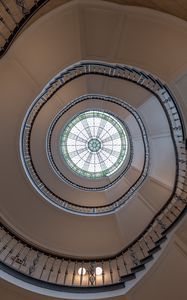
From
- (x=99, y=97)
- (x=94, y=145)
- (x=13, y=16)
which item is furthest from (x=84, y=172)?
(x=13, y=16)

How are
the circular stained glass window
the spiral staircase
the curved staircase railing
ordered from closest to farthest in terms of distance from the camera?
the curved staircase railing, the spiral staircase, the circular stained glass window

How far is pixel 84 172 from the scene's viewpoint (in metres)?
11.4

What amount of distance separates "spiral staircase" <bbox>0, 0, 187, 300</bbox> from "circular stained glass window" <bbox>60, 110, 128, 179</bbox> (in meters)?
0.62

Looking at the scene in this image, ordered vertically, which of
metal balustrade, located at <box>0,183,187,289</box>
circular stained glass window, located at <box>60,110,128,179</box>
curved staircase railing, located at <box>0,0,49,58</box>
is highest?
circular stained glass window, located at <box>60,110,128,179</box>

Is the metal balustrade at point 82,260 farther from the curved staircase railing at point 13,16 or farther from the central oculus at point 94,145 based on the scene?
the central oculus at point 94,145

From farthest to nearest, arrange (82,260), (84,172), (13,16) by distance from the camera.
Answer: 1. (84,172)
2. (82,260)
3. (13,16)

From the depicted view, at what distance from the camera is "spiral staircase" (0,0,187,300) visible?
442 cm

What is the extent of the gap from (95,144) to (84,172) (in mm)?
3109

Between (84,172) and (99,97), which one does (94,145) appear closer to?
(84,172)

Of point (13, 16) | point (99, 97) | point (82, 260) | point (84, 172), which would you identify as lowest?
point (82, 260)

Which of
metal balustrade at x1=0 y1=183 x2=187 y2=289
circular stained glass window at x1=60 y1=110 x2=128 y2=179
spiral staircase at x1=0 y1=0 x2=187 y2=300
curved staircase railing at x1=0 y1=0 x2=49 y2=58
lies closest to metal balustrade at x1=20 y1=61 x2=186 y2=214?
spiral staircase at x1=0 y1=0 x2=187 y2=300

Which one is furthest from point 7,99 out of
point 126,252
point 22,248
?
point 126,252

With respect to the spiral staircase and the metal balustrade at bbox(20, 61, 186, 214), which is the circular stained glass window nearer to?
the spiral staircase

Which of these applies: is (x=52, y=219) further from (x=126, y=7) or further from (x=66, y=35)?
(x=126, y=7)
